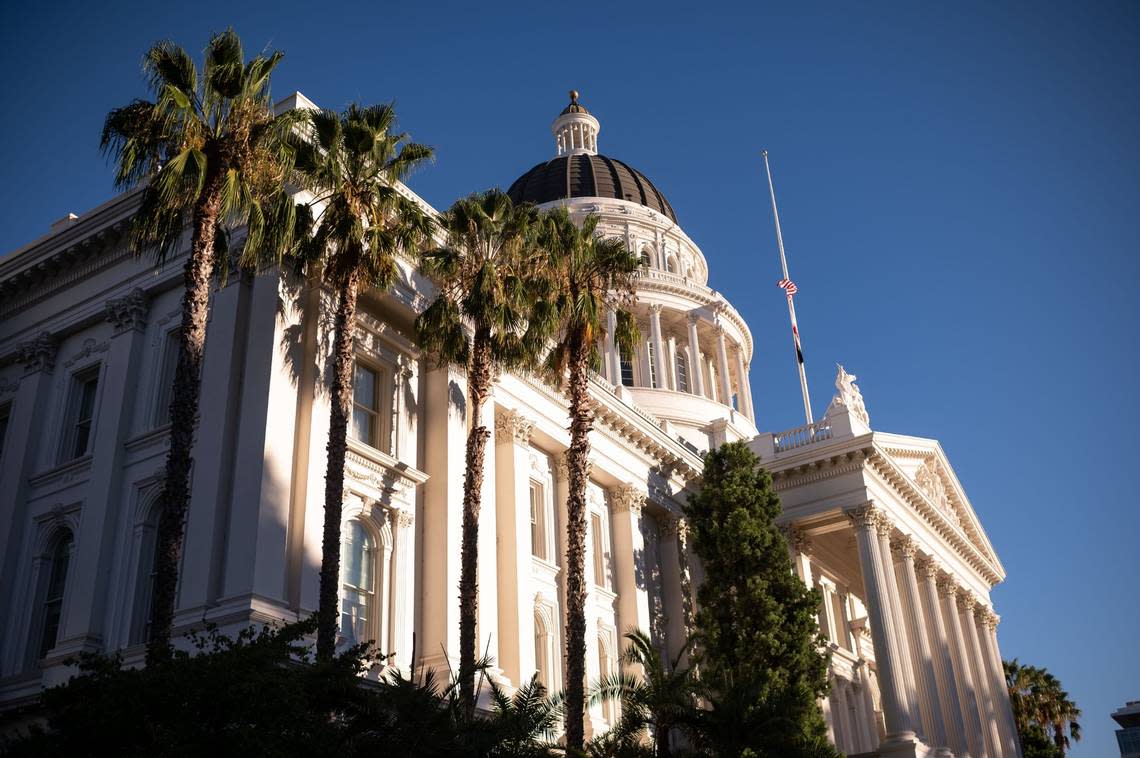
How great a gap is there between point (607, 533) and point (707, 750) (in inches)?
520

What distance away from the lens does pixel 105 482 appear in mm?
24438

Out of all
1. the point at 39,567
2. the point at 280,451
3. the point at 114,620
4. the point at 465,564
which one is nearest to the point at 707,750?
the point at 465,564

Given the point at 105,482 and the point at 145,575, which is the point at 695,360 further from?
the point at 145,575

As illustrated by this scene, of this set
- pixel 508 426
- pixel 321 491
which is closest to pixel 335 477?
pixel 321 491

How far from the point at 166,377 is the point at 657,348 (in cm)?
Result: 3783

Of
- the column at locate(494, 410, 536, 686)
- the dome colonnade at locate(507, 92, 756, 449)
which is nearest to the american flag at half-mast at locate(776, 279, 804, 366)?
the dome colonnade at locate(507, 92, 756, 449)

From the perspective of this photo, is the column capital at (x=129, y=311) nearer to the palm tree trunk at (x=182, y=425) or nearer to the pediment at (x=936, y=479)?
the palm tree trunk at (x=182, y=425)

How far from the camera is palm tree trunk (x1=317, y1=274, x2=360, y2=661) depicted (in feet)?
60.7

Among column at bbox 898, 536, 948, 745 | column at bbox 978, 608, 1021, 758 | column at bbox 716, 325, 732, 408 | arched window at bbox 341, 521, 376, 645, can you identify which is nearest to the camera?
arched window at bbox 341, 521, 376, 645

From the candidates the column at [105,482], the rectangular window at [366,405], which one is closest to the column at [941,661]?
the rectangular window at [366,405]

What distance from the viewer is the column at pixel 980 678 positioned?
46766mm

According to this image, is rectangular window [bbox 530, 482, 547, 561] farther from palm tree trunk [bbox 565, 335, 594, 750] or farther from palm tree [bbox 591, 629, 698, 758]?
palm tree [bbox 591, 629, 698, 758]

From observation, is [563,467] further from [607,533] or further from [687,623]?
[687,623]

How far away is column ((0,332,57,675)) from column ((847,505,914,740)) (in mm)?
25413
